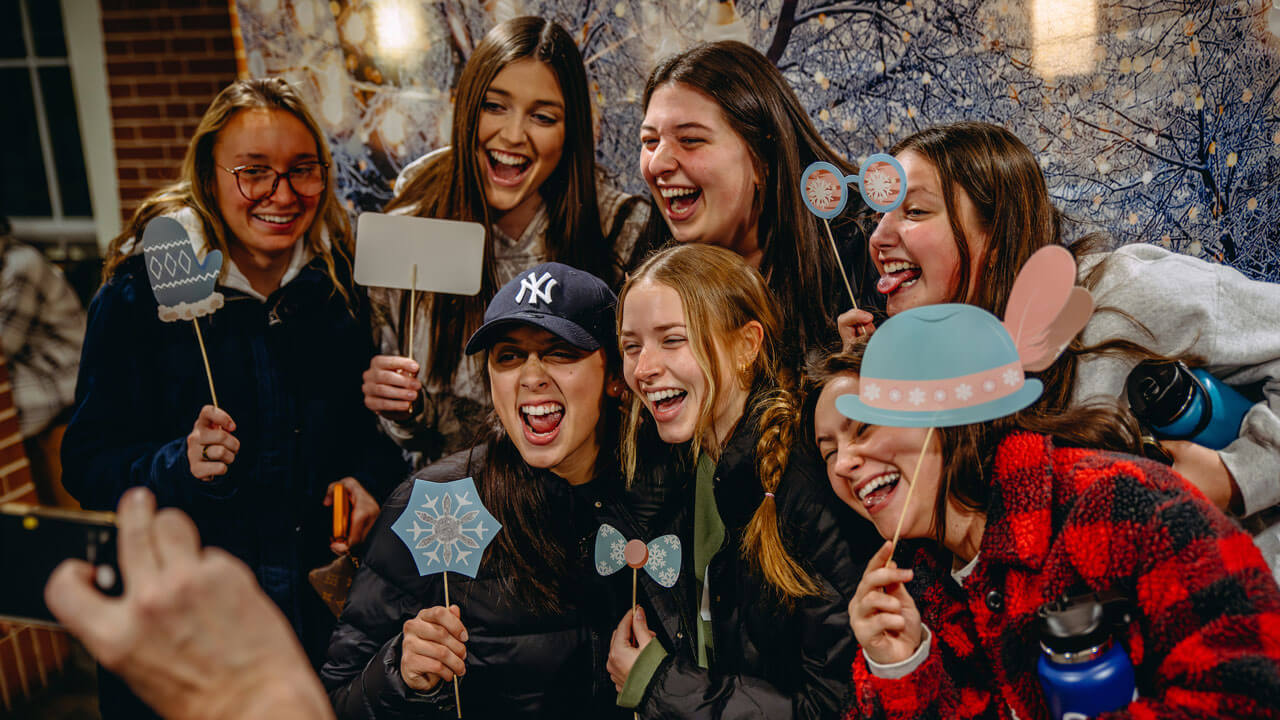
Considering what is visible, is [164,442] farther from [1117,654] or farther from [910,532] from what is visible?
[1117,654]

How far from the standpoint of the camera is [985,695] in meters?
1.67

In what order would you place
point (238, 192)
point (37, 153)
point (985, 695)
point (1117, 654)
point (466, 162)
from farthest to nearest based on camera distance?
point (37, 153) < point (466, 162) < point (238, 192) < point (985, 695) < point (1117, 654)

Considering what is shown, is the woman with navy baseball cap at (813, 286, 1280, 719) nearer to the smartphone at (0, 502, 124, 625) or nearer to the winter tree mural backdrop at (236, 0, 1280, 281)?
the winter tree mural backdrop at (236, 0, 1280, 281)

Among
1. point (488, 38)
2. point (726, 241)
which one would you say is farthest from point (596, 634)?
point (488, 38)

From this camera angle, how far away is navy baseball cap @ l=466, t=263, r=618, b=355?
2.04 meters

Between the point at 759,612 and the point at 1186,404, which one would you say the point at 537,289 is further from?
the point at 1186,404

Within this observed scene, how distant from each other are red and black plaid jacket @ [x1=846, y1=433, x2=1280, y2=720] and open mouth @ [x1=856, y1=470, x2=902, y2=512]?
0.18 meters

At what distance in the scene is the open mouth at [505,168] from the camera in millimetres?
2588

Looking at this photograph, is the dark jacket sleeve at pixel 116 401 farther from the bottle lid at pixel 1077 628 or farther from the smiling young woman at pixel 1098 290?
the bottle lid at pixel 1077 628

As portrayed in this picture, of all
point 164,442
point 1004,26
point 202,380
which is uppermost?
point 1004,26

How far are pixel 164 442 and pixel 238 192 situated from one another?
2.52 feet

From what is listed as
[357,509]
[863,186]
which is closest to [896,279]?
[863,186]

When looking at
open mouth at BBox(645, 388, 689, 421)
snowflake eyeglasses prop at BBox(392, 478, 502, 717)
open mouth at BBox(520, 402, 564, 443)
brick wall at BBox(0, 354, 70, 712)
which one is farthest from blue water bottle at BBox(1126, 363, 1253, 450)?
brick wall at BBox(0, 354, 70, 712)

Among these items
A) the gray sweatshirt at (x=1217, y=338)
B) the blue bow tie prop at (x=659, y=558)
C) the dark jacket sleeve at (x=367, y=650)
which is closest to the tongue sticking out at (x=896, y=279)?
the gray sweatshirt at (x=1217, y=338)
